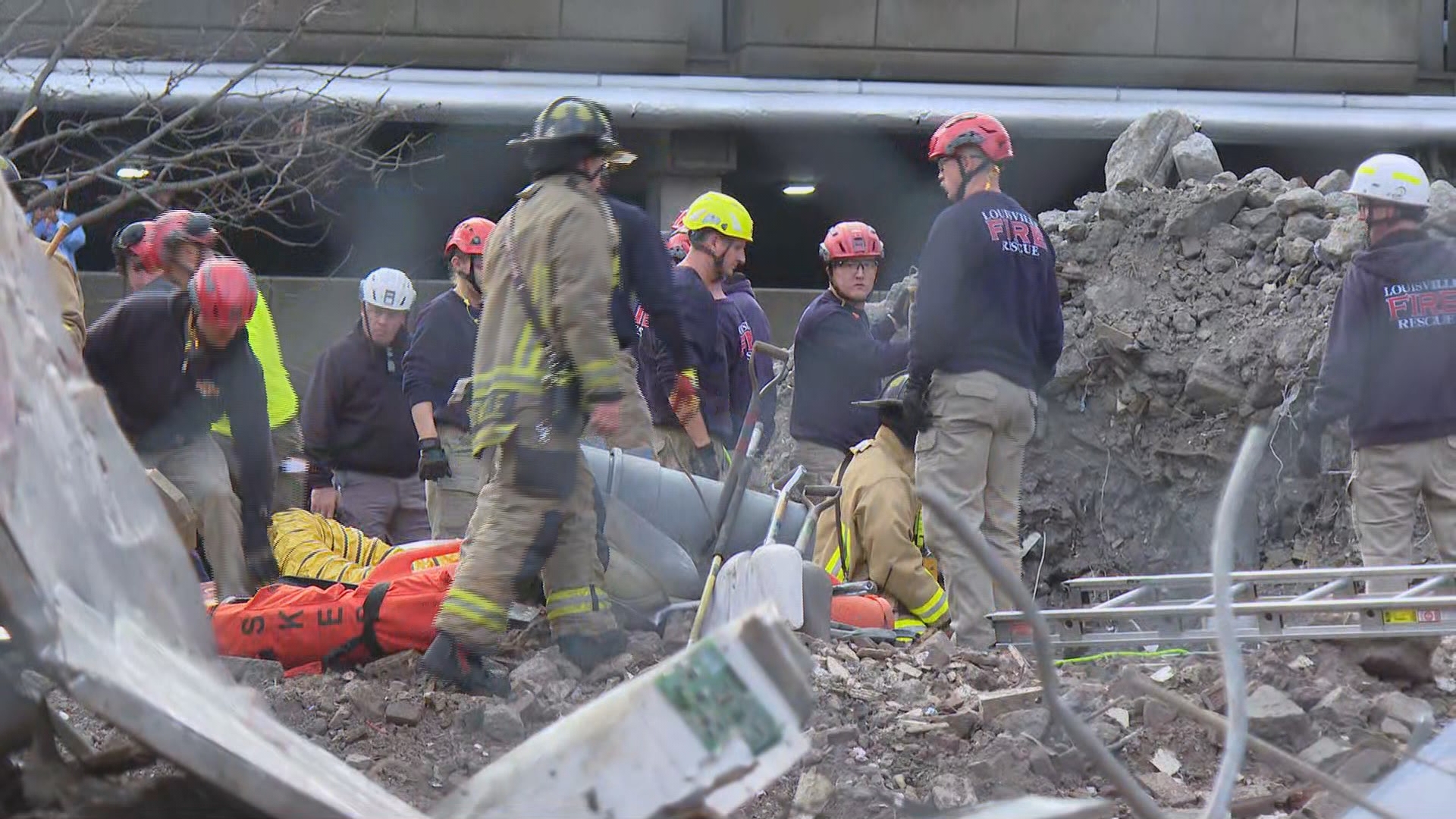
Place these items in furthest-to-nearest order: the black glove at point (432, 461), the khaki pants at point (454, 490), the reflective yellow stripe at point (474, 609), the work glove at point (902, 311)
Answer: the work glove at point (902, 311), the khaki pants at point (454, 490), the black glove at point (432, 461), the reflective yellow stripe at point (474, 609)

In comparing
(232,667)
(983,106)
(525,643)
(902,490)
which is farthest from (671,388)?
(983,106)

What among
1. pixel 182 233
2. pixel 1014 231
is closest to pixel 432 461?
pixel 182 233

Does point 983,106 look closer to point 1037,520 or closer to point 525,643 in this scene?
point 1037,520

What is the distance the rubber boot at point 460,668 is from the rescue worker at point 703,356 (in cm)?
267

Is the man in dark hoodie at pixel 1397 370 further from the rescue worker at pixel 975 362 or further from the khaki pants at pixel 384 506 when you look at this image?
the khaki pants at pixel 384 506

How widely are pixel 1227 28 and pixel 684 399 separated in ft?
30.5

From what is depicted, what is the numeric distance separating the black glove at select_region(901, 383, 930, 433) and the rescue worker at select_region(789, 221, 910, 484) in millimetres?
1241

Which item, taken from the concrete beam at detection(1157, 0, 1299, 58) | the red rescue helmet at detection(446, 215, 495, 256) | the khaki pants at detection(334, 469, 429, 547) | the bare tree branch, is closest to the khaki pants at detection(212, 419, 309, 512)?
the khaki pants at detection(334, 469, 429, 547)

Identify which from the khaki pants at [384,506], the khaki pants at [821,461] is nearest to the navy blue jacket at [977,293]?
the khaki pants at [821,461]

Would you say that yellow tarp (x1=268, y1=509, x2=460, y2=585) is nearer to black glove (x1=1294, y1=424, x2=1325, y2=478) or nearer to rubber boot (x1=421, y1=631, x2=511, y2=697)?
rubber boot (x1=421, y1=631, x2=511, y2=697)

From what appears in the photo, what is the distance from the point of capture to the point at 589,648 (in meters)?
5.11

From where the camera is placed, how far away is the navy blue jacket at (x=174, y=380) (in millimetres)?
5699

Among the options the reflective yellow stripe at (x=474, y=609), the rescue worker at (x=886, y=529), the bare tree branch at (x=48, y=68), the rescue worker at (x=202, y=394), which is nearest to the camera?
the reflective yellow stripe at (x=474, y=609)

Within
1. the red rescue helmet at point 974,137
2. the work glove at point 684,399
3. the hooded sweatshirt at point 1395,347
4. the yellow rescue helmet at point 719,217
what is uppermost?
the red rescue helmet at point 974,137
